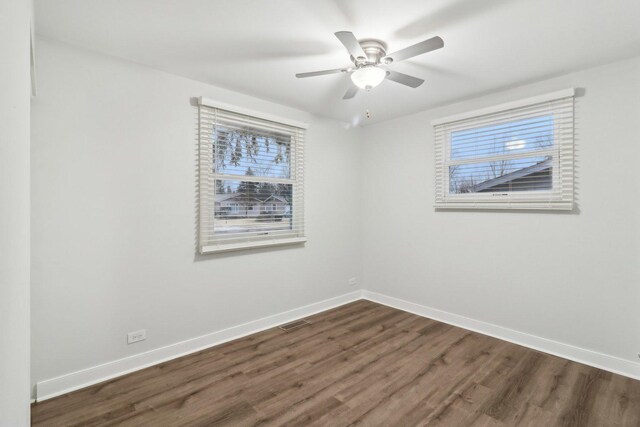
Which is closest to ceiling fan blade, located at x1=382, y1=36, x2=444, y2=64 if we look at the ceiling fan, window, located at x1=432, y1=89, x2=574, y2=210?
the ceiling fan

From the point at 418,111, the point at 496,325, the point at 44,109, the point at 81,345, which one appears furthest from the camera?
the point at 418,111

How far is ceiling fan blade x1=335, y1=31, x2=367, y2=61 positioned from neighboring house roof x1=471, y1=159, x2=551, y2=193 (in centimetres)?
205

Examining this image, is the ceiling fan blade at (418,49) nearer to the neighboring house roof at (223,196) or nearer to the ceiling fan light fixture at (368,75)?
the ceiling fan light fixture at (368,75)

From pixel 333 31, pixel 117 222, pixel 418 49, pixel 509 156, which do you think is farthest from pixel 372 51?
pixel 117 222

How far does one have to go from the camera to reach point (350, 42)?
1854mm

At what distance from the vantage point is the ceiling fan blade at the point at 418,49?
1.78 meters

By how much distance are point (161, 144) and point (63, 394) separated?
1.99m

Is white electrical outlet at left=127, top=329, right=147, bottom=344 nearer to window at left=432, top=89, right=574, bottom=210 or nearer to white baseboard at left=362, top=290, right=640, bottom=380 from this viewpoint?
white baseboard at left=362, top=290, right=640, bottom=380

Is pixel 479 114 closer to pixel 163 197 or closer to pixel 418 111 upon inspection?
pixel 418 111

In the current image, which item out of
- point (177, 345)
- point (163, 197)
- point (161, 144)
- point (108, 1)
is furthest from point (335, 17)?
point (177, 345)

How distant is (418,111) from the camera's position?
12.5 ft

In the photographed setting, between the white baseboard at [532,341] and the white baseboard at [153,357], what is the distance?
1282mm

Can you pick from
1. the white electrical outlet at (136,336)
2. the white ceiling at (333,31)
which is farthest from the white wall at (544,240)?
the white electrical outlet at (136,336)

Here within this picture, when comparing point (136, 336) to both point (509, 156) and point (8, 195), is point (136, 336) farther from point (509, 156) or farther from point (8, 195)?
point (509, 156)
